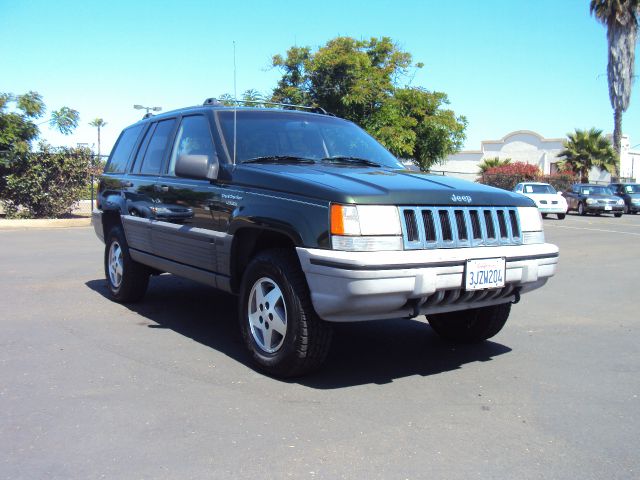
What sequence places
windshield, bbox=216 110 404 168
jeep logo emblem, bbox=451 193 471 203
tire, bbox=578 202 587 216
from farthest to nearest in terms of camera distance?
tire, bbox=578 202 587 216 → windshield, bbox=216 110 404 168 → jeep logo emblem, bbox=451 193 471 203

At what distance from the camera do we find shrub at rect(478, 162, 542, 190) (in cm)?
4044

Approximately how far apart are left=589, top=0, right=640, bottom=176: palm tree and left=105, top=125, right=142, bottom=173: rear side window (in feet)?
118

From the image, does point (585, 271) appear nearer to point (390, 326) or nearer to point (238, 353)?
point (390, 326)

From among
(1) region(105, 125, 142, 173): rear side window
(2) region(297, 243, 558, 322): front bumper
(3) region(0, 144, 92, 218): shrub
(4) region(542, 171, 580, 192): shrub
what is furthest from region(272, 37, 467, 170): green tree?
(2) region(297, 243, 558, 322): front bumper

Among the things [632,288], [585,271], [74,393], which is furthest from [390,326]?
[585,271]

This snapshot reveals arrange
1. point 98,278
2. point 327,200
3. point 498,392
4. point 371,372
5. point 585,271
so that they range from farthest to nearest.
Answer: point 585,271 < point 98,278 < point 371,372 < point 498,392 < point 327,200

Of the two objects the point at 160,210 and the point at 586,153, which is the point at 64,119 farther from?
the point at 586,153

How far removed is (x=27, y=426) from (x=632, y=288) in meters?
7.75

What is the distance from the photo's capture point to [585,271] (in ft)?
33.7

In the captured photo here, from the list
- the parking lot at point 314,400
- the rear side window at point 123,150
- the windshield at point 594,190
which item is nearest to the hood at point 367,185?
the parking lot at point 314,400

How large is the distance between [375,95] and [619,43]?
1917 centimetres

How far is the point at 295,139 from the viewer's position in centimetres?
541

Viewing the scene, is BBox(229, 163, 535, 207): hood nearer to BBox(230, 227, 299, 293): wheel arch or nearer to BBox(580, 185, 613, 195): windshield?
BBox(230, 227, 299, 293): wheel arch

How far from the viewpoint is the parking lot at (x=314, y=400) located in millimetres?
3186
